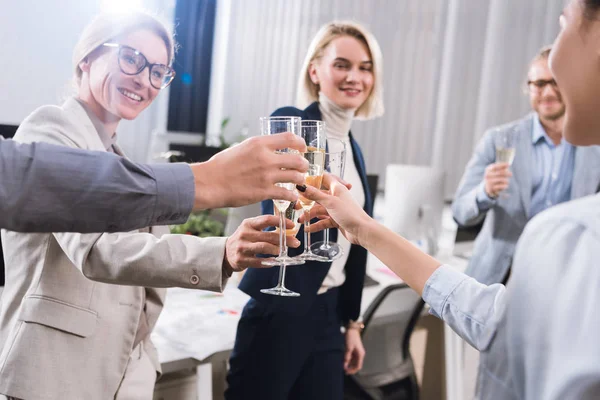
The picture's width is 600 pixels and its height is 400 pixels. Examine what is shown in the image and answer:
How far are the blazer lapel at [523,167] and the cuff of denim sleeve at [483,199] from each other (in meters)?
0.18

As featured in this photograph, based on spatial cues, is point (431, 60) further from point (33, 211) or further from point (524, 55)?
point (33, 211)

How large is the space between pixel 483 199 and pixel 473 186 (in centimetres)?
24

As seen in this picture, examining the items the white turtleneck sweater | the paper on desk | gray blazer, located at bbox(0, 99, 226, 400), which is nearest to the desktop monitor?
the paper on desk

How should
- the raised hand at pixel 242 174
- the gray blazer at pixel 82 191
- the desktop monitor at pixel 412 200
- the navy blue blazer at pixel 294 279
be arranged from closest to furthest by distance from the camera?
the gray blazer at pixel 82 191
the raised hand at pixel 242 174
the navy blue blazer at pixel 294 279
the desktop monitor at pixel 412 200

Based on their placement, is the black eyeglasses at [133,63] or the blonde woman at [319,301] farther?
the blonde woman at [319,301]

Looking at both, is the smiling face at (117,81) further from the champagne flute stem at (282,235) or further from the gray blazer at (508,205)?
the gray blazer at (508,205)

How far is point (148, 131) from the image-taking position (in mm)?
5234

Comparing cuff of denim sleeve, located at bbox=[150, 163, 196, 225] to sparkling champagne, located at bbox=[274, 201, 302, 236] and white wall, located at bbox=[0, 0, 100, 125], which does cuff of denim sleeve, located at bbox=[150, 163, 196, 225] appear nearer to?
sparkling champagne, located at bbox=[274, 201, 302, 236]

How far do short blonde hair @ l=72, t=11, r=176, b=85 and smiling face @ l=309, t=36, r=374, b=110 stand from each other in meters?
0.66

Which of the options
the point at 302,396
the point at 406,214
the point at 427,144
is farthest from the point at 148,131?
the point at 302,396

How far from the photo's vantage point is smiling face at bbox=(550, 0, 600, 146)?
2.27 feet

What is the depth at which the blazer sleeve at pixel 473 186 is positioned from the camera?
101 inches

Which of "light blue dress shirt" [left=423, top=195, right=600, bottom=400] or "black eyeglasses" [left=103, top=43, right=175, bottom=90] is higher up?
"black eyeglasses" [left=103, top=43, right=175, bottom=90]

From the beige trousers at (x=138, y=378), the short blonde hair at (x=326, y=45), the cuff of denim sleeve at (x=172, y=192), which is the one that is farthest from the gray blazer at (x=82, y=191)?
the short blonde hair at (x=326, y=45)
